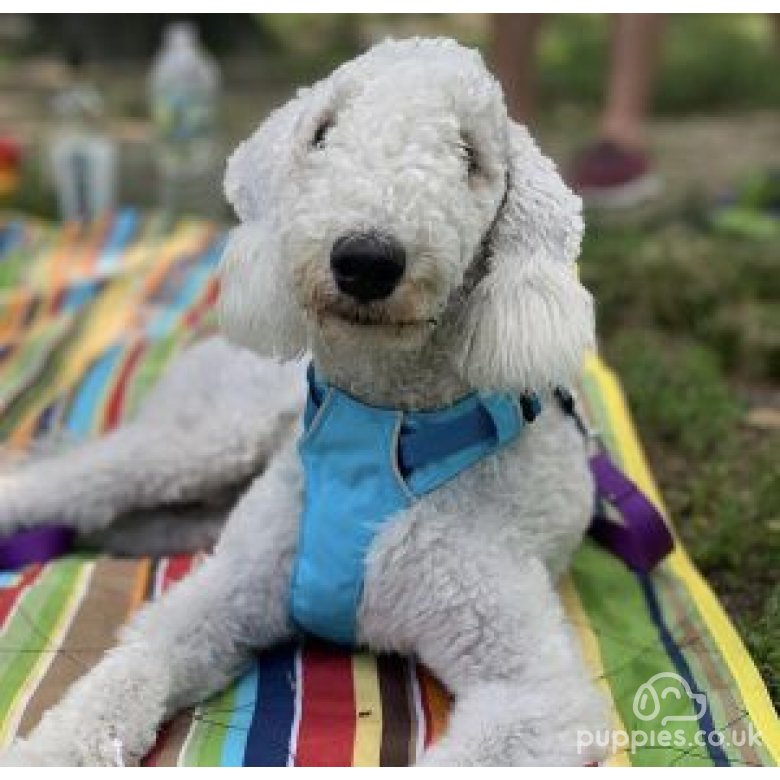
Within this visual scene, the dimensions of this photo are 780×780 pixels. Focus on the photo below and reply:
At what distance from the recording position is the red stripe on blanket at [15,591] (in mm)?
2652

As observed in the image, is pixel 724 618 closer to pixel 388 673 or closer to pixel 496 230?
pixel 388 673

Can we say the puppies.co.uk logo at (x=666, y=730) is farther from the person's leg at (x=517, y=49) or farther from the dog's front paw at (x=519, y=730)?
the person's leg at (x=517, y=49)

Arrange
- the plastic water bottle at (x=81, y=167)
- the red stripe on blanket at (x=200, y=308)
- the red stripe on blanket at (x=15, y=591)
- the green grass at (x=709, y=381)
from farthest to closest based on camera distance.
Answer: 1. the plastic water bottle at (x=81, y=167)
2. the red stripe on blanket at (x=200, y=308)
3. the green grass at (x=709, y=381)
4. the red stripe on blanket at (x=15, y=591)

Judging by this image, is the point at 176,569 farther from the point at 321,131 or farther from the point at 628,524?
the point at 321,131

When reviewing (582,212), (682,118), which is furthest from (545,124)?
(582,212)

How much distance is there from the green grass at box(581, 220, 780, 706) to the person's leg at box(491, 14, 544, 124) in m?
0.96

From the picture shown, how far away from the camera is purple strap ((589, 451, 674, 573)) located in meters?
2.82

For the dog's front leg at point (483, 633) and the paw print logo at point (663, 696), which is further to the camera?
the paw print logo at point (663, 696)

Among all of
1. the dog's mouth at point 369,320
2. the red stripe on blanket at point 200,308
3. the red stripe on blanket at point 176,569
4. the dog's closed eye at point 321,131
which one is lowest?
the red stripe on blanket at point 200,308

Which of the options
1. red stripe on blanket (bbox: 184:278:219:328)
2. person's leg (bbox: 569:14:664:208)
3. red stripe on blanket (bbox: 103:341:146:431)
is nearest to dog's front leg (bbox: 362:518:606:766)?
red stripe on blanket (bbox: 103:341:146:431)

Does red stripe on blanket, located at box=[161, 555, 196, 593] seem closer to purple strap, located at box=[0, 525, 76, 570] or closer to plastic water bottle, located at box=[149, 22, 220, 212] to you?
purple strap, located at box=[0, 525, 76, 570]

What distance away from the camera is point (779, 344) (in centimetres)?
423

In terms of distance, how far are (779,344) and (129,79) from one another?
5863 millimetres

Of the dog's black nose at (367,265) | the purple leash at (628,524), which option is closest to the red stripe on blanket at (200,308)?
the purple leash at (628,524)
